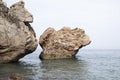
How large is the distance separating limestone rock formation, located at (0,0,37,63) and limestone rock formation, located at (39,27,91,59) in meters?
13.8

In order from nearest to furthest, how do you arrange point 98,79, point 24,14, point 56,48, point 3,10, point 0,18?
1. point 98,79
2. point 0,18
3. point 3,10
4. point 24,14
5. point 56,48

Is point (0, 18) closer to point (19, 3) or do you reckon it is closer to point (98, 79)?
point (19, 3)

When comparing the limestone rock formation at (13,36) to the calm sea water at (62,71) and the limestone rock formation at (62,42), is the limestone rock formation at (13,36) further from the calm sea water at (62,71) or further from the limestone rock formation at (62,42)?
the limestone rock formation at (62,42)

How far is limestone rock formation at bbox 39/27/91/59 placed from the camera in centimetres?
7052

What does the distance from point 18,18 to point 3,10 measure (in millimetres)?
4157

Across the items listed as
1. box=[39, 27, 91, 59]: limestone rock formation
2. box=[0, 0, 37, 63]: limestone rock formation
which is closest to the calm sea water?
box=[0, 0, 37, 63]: limestone rock formation

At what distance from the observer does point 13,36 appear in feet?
167

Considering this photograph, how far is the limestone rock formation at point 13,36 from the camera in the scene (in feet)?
164

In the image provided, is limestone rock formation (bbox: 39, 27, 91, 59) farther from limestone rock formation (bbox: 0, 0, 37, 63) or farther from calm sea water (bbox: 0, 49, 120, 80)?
calm sea water (bbox: 0, 49, 120, 80)

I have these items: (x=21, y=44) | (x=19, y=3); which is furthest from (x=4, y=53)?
(x=19, y=3)

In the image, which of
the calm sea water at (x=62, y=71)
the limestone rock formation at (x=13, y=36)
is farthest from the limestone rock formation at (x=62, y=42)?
the calm sea water at (x=62, y=71)

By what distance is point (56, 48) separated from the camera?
70.4 meters

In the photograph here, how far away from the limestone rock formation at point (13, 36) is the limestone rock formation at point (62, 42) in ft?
45.2

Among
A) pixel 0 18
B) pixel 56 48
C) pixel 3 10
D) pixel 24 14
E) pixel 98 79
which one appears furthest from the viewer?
pixel 56 48
